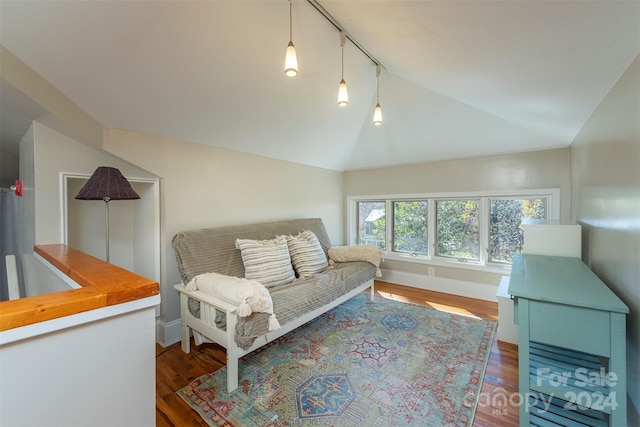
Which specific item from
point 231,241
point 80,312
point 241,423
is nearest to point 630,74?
point 80,312

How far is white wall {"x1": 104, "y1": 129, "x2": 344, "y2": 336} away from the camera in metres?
2.19

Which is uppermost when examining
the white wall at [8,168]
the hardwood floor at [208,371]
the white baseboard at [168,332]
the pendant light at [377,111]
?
the pendant light at [377,111]

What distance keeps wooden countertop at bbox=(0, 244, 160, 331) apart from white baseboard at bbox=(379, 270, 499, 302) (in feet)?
11.7

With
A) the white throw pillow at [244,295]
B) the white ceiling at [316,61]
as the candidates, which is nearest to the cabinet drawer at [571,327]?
the white ceiling at [316,61]

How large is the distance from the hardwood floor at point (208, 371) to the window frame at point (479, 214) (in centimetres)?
76

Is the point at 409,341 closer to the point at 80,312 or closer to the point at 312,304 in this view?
the point at 312,304

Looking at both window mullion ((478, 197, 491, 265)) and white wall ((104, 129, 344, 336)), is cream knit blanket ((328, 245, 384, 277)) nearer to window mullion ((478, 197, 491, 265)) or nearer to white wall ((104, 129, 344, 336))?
white wall ((104, 129, 344, 336))

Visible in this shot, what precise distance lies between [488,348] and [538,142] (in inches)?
86.2

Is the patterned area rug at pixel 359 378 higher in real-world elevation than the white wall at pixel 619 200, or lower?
lower

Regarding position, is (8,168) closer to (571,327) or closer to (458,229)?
(571,327)

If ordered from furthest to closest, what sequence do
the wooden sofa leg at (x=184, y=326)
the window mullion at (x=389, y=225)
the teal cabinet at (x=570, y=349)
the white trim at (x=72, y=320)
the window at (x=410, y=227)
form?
the window mullion at (x=389, y=225) < the window at (x=410, y=227) < the wooden sofa leg at (x=184, y=326) < the teal cabinet at (x=570, y=349) < the white trim at (x=72, y=320)

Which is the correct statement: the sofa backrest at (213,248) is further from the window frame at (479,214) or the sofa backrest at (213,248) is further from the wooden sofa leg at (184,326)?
the window frame at (479,214)

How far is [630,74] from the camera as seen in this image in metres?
1.21

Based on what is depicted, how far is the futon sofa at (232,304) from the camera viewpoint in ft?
5.63
